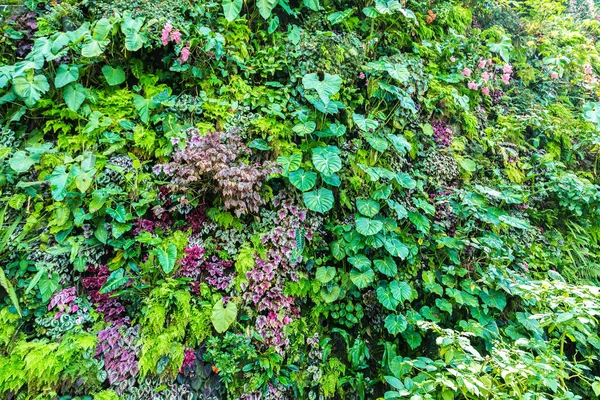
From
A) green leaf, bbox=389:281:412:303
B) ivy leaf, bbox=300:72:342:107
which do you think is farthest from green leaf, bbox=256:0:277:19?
green leaf, bbox=389:281:412:303

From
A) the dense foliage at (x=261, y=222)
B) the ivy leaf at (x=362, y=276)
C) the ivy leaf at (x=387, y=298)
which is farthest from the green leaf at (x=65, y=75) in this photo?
the ivy leaf at (x=387, y=298)

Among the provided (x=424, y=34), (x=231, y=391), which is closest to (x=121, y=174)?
(x=231, y=391)

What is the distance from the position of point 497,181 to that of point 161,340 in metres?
3.73

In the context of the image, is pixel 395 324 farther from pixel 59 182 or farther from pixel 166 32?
pixel 166 32

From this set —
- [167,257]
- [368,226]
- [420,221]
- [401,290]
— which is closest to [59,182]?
[167,257]

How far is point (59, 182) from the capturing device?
221cm

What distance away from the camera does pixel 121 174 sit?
2.49 metres

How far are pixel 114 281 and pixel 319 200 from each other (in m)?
1.70

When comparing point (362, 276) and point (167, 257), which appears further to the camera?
point (362, 276)

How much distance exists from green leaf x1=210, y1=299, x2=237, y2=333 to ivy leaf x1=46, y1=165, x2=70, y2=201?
4.66 feet

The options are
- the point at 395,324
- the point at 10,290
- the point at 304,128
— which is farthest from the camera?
the point at 304,128

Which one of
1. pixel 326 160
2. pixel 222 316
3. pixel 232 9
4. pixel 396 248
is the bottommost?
pixel 222 316

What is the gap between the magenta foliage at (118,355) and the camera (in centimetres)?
204

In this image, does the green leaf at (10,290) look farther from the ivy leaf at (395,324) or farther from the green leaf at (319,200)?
the ivy leaf at (395,324)
